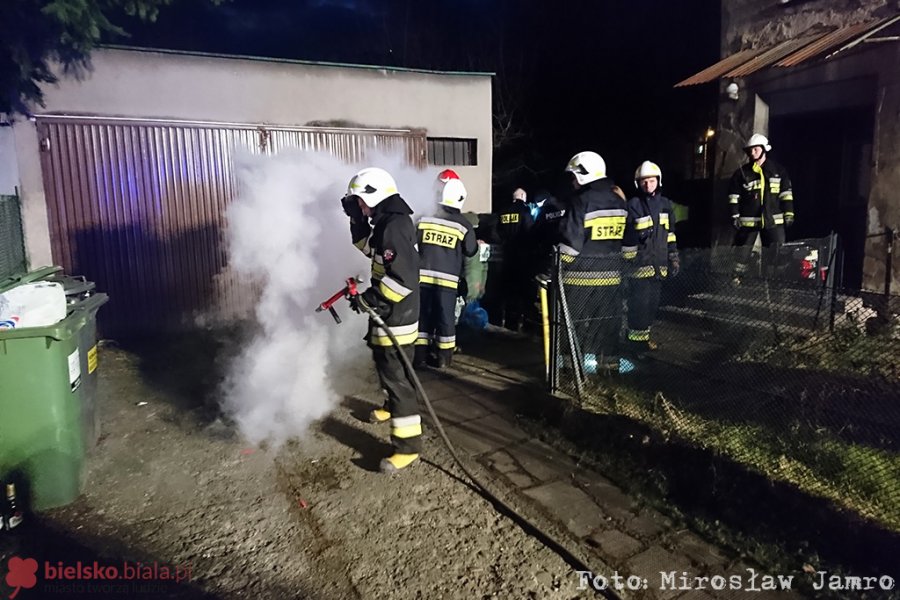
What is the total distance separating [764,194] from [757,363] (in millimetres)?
2831

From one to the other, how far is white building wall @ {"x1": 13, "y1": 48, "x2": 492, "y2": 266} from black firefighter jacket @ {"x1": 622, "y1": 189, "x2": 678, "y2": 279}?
4777 mm

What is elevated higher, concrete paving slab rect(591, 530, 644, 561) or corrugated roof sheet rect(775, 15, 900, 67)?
corrugated roof sheet rect(775, 15, 900, 67)

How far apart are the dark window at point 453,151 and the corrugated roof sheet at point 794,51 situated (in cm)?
385

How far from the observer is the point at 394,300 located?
419cm

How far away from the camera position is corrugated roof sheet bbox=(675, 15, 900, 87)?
6.46 m

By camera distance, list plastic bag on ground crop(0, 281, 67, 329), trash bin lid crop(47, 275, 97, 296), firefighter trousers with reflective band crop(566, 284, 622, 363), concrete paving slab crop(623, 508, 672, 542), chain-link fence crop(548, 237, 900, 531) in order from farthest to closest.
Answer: firefighter trousers with reflective band crop(566, 284, 622, 363), trash bin lid crop(47, 275, 97, 296), chain-link fence crop(548, 237, 900, 531), plastic bag on ground crop(0, 281, 67, 329), concrete paving slab crop(623, 508, 672, 542)

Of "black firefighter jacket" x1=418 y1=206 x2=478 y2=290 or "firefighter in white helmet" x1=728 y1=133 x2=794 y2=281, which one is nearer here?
"black firefighter jacket" x1=418 y1=206 x2=478 y2=290

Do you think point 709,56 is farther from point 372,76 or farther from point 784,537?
point 784,537

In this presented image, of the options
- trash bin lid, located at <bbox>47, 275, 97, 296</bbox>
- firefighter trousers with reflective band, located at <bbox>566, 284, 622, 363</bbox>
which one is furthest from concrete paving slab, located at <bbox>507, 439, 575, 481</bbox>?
trash bin lid, located at <bbox>47, 275, 97, 296</bbox>

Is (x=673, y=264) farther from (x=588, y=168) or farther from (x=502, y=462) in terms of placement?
(x=502, y=462)

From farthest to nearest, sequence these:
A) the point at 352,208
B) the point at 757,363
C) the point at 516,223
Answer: the point at 516,223 → the point at 757,363 → the point at 352,208

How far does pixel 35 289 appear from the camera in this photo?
3.77 metres

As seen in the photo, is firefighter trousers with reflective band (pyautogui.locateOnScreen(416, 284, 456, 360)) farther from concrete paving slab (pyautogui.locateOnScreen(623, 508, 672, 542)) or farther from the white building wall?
the white building wall

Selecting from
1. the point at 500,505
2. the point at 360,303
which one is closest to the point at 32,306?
the point at 360,303
